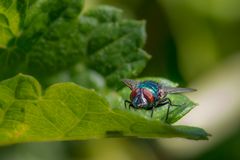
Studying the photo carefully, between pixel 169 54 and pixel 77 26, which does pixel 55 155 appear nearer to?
pixel 169 54

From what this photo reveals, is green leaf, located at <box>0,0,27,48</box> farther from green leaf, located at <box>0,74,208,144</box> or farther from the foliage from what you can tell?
green leaf, located at <box>0,74,208,144</box>

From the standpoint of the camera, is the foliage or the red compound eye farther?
the red compound eye

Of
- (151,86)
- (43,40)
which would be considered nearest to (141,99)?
(151,86)

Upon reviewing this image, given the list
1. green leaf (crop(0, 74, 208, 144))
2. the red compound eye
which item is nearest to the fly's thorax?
the red compound eye

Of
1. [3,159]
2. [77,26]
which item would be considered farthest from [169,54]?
[77,26]

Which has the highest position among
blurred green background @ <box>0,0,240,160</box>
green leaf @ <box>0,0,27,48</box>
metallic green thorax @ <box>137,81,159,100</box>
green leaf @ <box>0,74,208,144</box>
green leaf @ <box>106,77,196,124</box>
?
blurred green background @ <box>0,0,240,160</box>

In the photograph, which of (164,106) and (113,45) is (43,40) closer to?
(113,45)

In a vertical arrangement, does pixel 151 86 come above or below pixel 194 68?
below
